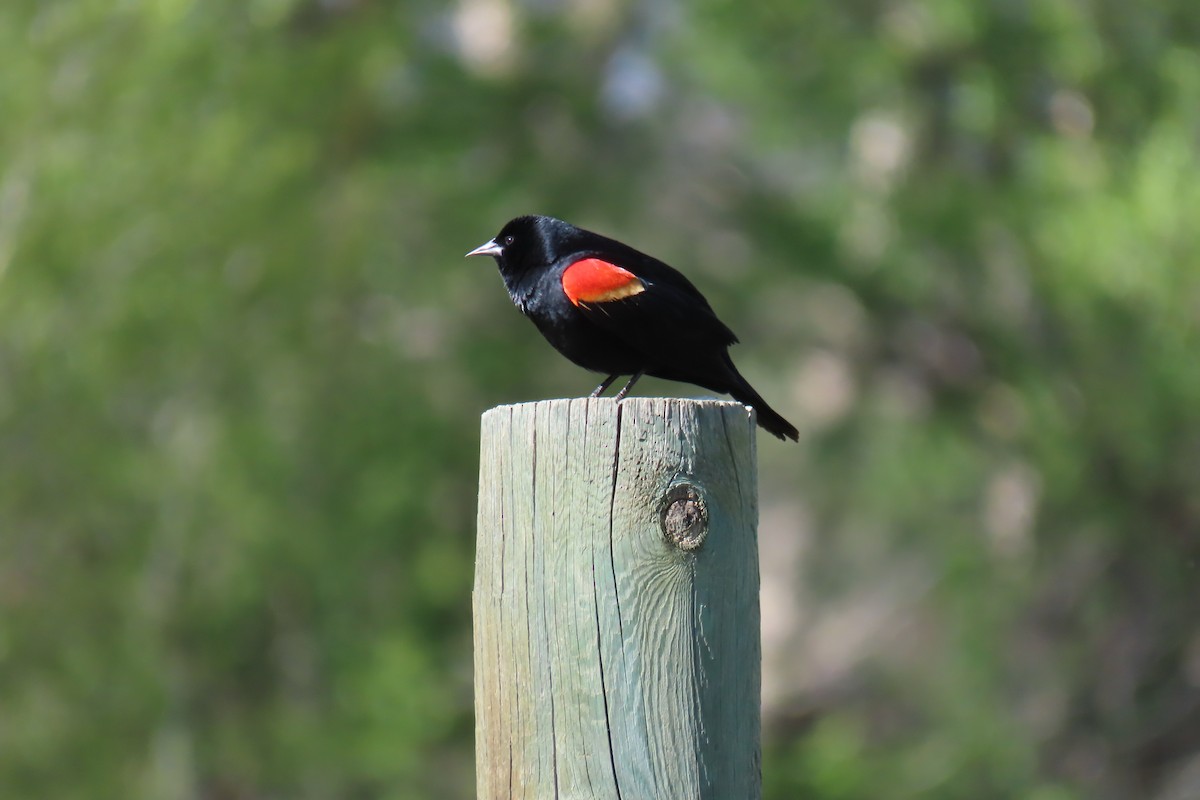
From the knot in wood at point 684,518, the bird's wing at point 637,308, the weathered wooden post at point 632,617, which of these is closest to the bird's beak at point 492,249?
the bird's wing at point 637,308

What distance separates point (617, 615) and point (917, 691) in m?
12.8

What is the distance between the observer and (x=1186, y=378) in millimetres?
8523

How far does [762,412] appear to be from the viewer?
372 cm

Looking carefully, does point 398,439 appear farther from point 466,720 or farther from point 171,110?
point 171,110

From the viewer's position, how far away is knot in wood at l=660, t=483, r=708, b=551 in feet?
7.53

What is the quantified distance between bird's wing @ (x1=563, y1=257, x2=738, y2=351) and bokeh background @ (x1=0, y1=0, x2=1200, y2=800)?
17.4 ft

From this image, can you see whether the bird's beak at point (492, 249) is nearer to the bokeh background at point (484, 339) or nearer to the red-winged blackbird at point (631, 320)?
the red-winged blackbird at point (631, 320)

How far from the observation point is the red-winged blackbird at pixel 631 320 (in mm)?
3859

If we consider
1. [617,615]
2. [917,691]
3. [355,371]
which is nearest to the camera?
[617,615]

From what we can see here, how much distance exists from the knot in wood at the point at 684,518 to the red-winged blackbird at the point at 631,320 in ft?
4.35

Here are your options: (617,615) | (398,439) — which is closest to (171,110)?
(398,439)

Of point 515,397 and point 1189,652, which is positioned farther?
point 515,397

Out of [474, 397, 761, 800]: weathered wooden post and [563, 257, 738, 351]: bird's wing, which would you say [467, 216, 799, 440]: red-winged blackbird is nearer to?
[563, 257, 738, 351]: bird's wing

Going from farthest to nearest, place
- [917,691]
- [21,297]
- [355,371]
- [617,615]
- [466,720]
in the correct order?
[917,691]
[466,720]
[355,371]
[21,297]
[617,615]
